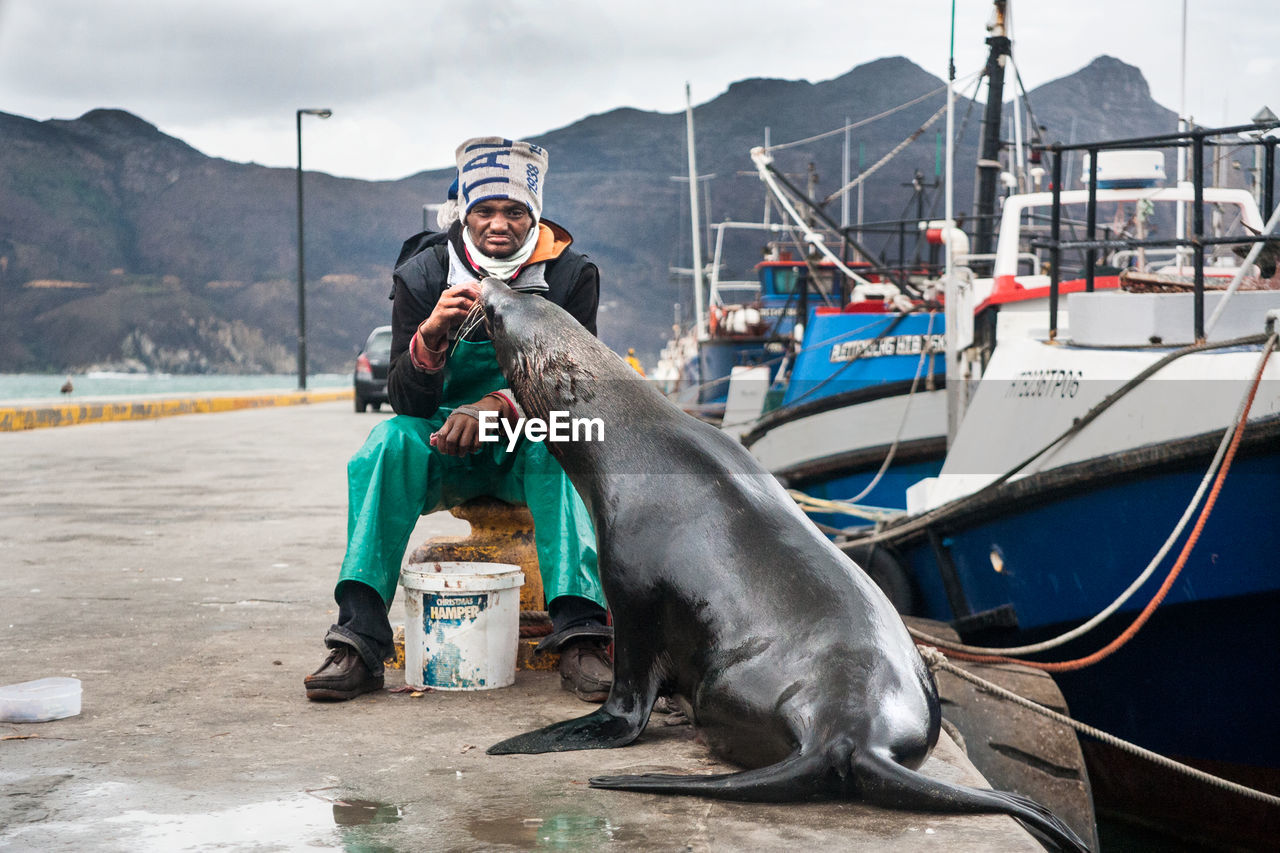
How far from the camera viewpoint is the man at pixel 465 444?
329 cm

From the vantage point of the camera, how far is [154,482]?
947cm

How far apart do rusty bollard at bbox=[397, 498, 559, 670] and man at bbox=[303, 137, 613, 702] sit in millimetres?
113

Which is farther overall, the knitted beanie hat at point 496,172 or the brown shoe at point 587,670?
the knitted beanie hat at point 496,172

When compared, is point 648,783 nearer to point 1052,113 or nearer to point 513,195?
point 513,195

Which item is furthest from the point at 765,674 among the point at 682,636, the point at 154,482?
the point at 154,482

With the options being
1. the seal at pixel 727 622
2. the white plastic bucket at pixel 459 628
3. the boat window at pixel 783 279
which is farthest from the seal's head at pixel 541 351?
the boat window at pixel 783 279

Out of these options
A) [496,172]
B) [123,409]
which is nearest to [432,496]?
[496,172]

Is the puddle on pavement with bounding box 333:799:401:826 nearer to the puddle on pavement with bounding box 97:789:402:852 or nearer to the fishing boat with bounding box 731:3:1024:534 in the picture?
the puddle on pavement with bounding box 97:789:402:852

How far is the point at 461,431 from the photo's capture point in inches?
131

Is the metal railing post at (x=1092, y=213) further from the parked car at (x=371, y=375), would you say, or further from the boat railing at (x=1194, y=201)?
the parked car at (x=371, y=375)

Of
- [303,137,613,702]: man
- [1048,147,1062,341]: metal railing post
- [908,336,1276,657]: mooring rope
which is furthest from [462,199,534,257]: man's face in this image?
[1048,147,1062,341]: metal railing post

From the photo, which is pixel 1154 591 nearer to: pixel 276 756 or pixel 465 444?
pixel 465 444

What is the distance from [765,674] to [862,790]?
310 millimetres

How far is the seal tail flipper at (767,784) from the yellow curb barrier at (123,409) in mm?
15422
